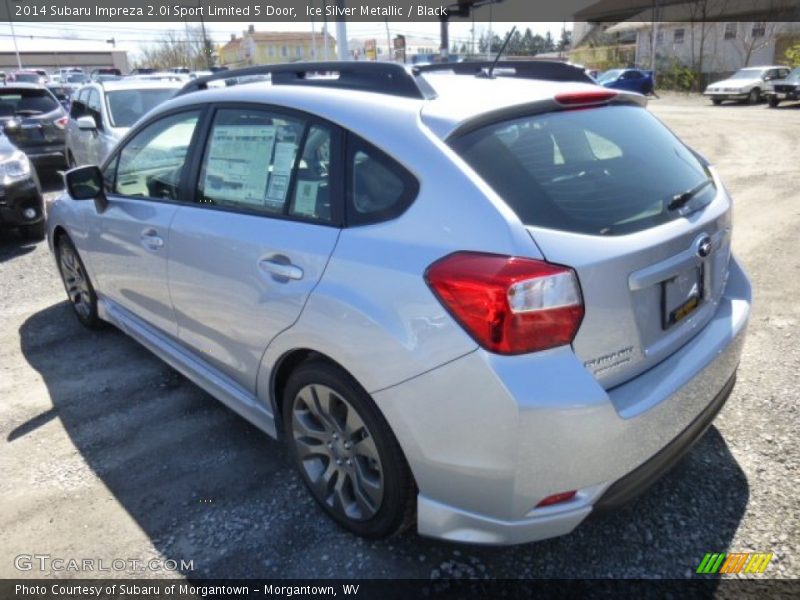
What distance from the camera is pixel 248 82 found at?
3.14 m

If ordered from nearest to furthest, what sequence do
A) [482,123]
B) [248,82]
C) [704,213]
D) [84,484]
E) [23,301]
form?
[482,123], [704,213], [84,484], [248,82], [23,301]

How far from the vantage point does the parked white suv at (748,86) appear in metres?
25.8

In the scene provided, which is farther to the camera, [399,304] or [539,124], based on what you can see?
[539,124]

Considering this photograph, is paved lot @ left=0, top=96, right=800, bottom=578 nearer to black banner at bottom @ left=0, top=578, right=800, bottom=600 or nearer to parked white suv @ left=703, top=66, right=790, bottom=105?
black banner at bottom @ left=0, top=578, right=800, bottom=600

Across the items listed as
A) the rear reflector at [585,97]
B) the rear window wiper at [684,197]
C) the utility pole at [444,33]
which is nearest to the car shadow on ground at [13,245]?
the utility pole at [444,33]

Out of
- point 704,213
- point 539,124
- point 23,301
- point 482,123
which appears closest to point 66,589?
point 482,123

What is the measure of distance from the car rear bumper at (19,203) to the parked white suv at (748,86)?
90.8 feet

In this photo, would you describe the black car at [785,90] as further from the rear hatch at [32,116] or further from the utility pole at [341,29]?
the rear hatch at [32,116]

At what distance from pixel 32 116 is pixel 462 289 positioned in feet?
36.3

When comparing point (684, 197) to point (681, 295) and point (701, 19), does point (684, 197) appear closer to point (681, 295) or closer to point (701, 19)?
point (681, 295)

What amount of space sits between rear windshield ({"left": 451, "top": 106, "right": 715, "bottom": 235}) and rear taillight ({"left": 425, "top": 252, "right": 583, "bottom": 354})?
0.18 meters

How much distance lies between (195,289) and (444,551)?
1.63 meters

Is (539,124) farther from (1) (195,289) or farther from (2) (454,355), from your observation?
(1) (195,289)

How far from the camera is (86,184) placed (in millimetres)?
3650
